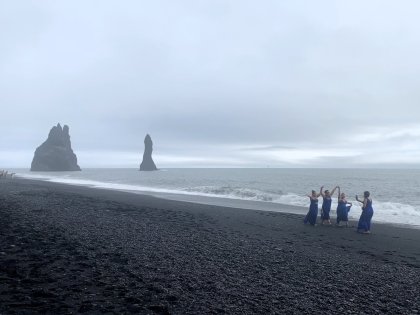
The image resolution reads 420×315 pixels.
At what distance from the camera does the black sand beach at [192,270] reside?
6.90m

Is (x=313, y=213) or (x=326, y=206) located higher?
(x=326, y=206)

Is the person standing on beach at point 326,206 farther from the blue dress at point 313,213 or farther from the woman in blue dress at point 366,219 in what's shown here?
the woman in blue dress at point 366,219

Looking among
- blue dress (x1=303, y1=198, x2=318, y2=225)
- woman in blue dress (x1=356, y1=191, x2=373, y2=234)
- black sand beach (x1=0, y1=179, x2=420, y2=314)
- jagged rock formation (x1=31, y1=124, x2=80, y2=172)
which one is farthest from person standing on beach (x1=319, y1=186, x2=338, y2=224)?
jagged rock formation (x1=31, y1=124, x2=80, y2=172)

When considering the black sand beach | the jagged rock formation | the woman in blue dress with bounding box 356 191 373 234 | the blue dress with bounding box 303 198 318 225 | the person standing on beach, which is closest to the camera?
the black sand beach

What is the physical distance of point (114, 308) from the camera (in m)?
6.42

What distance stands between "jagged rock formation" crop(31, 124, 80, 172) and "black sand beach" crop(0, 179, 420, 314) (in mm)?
185406

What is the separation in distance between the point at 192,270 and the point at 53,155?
195 m

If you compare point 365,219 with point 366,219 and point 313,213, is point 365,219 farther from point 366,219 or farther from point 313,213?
point 313,213

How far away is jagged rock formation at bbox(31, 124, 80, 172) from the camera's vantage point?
609ft

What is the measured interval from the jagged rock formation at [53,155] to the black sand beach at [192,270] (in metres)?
185

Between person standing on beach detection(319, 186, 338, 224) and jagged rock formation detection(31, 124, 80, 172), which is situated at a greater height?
jagged rock formation detection(31, 124, 80, 172)

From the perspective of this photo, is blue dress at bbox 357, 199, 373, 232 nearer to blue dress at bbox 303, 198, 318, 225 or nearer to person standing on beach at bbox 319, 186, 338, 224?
person standing on beach at bbox 319, 186, 338, 224

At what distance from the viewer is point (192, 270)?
30.6 ft

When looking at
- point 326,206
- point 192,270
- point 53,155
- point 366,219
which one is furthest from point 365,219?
point 53,155
